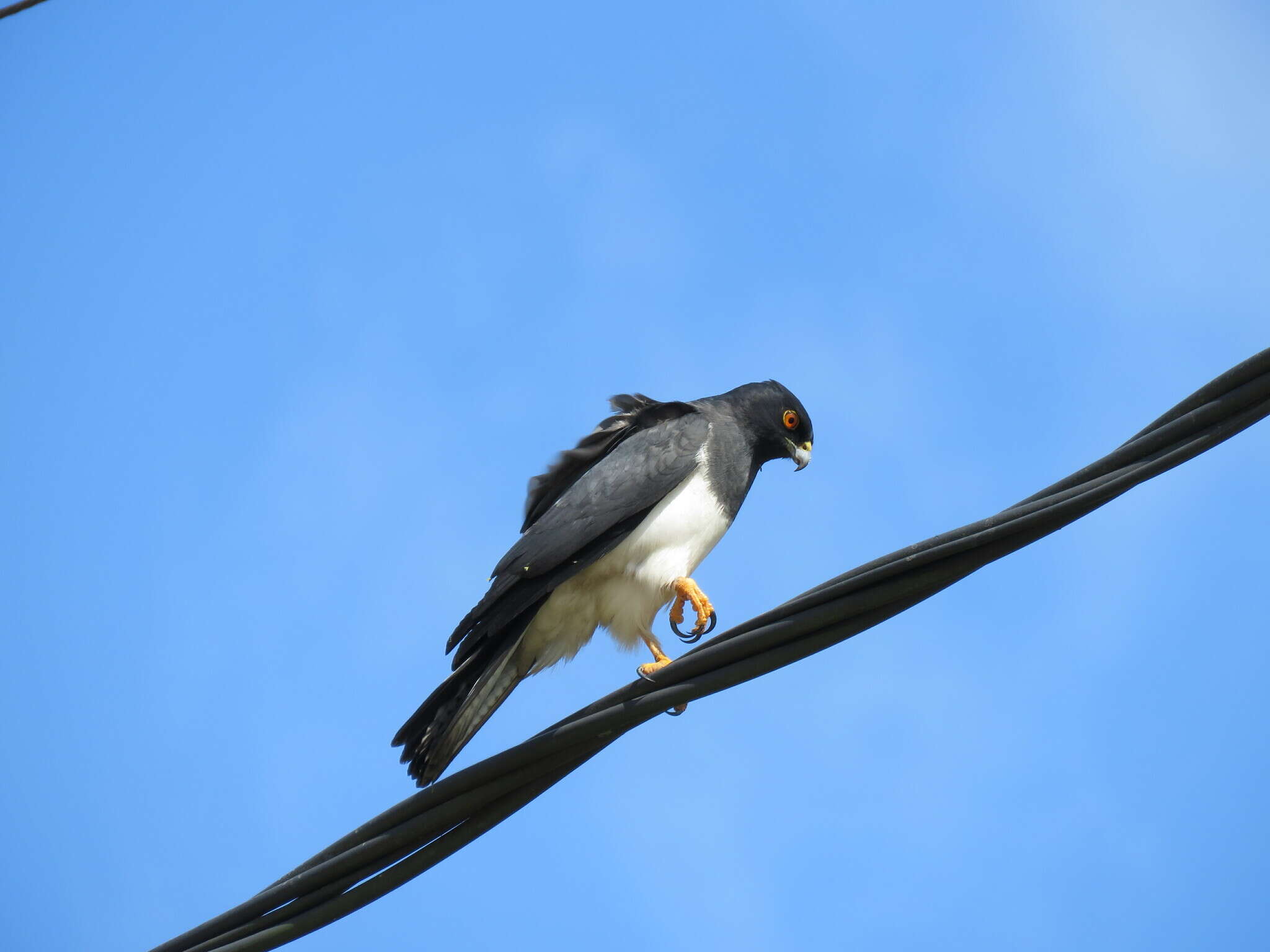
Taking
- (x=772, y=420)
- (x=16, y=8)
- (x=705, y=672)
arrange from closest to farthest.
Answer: (x=705, y=672) < (x=16, y=8) < (x=772, y=420)

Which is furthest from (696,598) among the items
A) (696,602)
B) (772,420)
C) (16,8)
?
(16,8)

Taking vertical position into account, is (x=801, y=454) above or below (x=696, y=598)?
above

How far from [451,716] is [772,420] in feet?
8.26

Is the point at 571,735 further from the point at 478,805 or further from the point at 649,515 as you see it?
the point at 649,515

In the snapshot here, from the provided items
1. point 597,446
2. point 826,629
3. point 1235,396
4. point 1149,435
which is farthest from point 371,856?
point 597,446

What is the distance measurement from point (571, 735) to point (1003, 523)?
1.21 metres

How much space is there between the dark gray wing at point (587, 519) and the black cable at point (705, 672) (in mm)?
1534

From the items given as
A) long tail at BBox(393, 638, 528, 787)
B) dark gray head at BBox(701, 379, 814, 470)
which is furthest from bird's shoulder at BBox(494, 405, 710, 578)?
dark gray head at BBox(701, 379, 814, 470)

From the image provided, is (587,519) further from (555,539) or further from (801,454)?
(801,454)

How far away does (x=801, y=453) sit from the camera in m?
6.21

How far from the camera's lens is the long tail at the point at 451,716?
4.31m

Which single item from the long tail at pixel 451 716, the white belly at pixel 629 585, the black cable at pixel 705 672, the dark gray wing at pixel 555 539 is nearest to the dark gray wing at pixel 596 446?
the dark gray wing at pixel 555 539

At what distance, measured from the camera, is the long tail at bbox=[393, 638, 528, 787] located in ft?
14.1

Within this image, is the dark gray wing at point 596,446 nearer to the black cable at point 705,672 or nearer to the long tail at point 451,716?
the long tail at point 451,716
